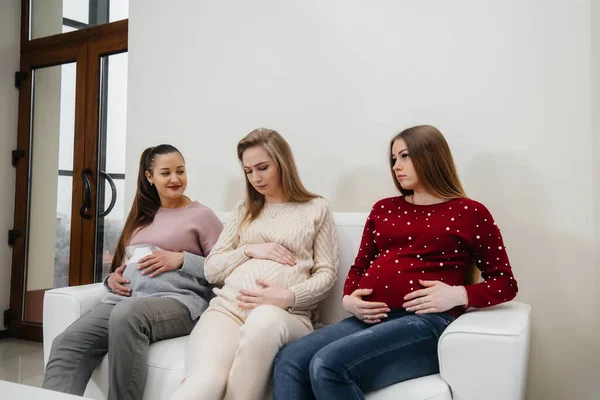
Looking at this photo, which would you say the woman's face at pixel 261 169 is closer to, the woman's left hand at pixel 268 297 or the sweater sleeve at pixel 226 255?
the sweater sleeve at pixel 226 255

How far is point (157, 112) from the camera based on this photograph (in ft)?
8.86

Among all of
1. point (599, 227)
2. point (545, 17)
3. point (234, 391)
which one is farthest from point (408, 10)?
point (234, 391)

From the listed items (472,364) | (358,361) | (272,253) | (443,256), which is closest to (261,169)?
(272,253)

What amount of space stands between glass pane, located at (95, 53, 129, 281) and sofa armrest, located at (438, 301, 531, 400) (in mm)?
2321

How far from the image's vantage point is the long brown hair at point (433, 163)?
1.60m

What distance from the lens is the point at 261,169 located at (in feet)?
5.95

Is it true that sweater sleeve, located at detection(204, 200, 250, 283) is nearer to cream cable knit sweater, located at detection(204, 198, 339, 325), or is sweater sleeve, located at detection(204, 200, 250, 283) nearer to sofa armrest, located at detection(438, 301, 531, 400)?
cream cable knit sweater, located at detection(204, 198, 339, 325)

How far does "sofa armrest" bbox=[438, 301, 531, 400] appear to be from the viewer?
1137mm

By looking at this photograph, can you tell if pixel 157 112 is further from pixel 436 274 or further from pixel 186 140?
pixel 436 274

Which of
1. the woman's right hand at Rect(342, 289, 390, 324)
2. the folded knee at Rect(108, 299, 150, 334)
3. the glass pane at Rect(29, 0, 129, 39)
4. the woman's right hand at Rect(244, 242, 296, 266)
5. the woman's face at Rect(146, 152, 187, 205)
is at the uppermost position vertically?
the glass pane at Rect(29, 0, 129, 39)

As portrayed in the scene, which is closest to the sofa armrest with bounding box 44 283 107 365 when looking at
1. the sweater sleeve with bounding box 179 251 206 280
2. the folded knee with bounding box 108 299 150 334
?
the folded knee with bounding box 108 299 150 334

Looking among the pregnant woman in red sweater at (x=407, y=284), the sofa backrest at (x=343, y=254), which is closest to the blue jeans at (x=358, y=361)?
the pregnant woman in red sweater at (x=407, y=284)

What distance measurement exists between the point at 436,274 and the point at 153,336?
2.93 ft

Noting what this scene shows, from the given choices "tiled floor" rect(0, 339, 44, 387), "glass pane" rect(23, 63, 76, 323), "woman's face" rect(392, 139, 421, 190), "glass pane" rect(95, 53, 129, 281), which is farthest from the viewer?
"glass pane" rect(23, 63, 76, 323)
